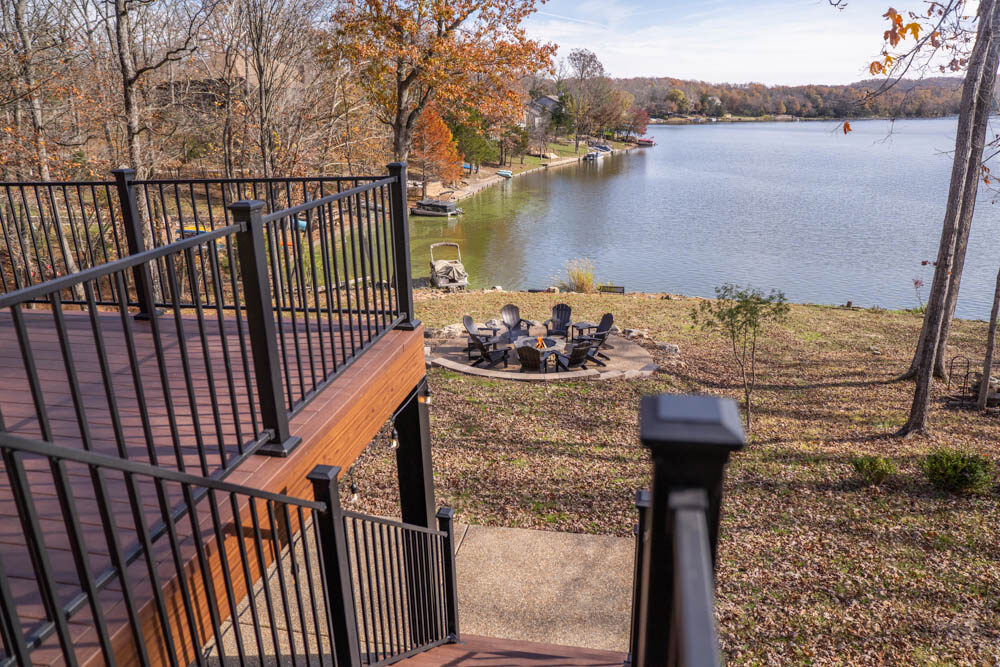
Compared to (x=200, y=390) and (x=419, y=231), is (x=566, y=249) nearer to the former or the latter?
(x=419, y=231)

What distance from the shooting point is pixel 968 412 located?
13805mm

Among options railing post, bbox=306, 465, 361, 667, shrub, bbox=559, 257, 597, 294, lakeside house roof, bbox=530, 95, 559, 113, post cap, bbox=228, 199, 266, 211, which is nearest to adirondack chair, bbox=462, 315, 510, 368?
shrub, bbox=559, 257, 597, 294

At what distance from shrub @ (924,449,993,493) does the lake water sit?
20.1ft

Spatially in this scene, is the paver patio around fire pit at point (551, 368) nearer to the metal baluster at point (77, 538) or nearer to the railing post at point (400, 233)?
the railing post at point (400, 233)

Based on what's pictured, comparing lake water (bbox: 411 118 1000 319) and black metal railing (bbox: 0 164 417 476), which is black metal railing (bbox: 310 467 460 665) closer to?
black metal railing (bbox: 0 164 417 476)

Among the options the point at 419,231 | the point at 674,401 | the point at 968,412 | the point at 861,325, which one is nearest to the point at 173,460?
the point at 674,401

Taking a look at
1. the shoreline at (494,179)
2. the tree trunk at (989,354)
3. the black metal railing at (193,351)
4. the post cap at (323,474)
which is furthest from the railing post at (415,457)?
the shoreline at (494,179)

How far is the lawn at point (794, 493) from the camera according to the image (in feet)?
23.4

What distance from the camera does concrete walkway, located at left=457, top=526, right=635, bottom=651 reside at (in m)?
6.96

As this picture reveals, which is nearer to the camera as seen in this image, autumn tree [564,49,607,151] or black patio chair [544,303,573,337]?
black patio chair [544,303,573,337]

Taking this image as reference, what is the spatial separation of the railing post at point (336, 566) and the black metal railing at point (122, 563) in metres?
0.06

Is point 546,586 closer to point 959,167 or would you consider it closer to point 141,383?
point 141,383

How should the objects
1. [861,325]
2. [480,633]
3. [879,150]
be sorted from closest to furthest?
[480,633] → [861,325] → [879,150]

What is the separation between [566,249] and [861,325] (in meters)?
17.2
